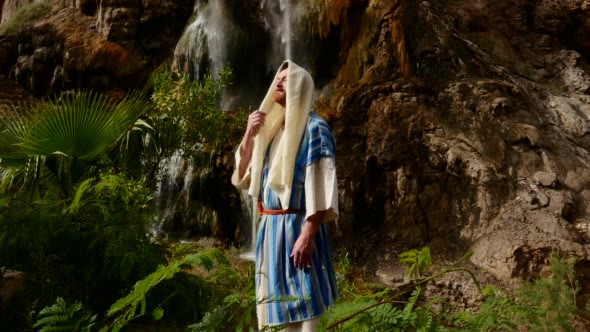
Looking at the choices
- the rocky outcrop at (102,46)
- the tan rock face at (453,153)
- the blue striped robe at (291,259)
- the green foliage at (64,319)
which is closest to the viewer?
the green foliage at (64,319)

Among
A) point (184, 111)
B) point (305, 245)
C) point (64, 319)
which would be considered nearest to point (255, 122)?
point (305, 245)

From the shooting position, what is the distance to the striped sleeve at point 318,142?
261cm

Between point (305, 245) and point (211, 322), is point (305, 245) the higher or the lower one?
the higher one

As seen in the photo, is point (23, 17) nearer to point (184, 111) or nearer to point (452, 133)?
point (184, 111)

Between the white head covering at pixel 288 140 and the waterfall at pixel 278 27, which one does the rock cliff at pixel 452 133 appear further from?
the white head covering at pixel 288 140

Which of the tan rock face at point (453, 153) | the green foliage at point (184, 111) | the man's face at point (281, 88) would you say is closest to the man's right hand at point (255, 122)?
the man's face at point (281, 88)

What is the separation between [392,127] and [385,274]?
210cm

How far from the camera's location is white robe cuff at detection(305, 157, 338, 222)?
252 cm

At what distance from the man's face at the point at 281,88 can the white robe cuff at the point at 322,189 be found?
405 mm

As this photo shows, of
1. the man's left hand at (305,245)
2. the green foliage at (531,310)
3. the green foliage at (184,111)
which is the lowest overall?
the green foliage at (531,310)

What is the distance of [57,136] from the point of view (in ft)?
14.9

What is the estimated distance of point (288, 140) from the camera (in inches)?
104

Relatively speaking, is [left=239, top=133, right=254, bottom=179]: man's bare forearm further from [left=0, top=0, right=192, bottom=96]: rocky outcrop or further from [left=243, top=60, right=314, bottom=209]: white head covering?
[left=0, top=0, right=192, bottom=96]: rocky outcrop

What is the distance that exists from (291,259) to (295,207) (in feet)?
0.80
